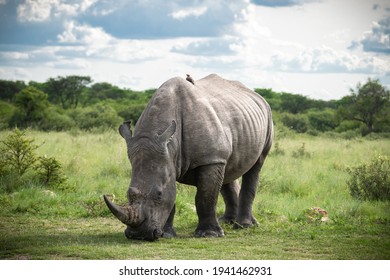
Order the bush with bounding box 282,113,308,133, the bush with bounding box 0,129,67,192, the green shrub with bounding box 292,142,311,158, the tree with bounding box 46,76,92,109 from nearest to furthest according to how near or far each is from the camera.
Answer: the bush with bounding box 0,129,67,192, the green shrub with bounding box 292,142,311,158, the bush with bounding box 282,113,308,133, the tree with bounding box 46,76,92,109

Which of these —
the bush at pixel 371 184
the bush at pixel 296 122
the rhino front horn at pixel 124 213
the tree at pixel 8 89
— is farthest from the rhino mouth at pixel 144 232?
the tree at pixel 8 89

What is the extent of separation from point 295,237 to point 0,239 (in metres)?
4.24

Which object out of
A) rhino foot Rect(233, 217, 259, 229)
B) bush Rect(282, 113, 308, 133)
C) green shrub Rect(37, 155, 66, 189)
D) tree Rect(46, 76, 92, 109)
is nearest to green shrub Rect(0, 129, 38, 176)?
green shrub Rect(37, 155, 66, 189)

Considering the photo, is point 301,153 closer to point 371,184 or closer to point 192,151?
point 371,184

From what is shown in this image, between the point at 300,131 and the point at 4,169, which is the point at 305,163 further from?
the point at 300,131

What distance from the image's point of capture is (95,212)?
10.9 meters

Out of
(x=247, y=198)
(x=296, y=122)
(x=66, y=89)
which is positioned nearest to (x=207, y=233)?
(x=247, y=198)

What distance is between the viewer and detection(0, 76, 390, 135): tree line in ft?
103

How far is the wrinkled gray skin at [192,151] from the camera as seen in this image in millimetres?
8133

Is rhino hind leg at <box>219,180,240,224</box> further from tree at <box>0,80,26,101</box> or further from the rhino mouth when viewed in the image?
tree at <box>0,80,26,101</box>

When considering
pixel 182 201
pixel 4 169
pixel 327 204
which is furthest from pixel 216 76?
pixel 4 169

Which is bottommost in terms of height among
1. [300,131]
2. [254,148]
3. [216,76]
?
[300,131]

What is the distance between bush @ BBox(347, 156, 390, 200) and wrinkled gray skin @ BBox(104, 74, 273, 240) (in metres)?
3.21

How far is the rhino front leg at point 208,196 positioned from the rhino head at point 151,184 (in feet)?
2.05
